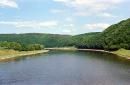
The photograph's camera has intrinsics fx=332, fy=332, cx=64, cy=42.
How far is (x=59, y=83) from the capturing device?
230 ft

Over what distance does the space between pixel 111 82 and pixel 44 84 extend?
14.2 metres

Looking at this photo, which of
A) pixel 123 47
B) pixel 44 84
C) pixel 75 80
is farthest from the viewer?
pixel 123 47

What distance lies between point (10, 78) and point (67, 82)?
1590 centimetres

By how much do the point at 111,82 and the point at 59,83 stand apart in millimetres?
11053

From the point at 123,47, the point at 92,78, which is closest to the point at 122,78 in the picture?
the point at 92,78

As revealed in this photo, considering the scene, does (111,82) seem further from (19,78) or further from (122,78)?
(19,78)

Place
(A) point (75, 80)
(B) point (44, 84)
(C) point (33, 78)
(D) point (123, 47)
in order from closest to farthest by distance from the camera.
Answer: (B) point (44, 84)
(A) point (75, 80)
(C) point (33, 78)
(D) point (123, 47)

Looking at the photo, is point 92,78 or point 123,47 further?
point 123,47

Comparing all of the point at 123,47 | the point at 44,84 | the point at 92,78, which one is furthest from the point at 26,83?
the point at 123,47

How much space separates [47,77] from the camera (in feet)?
265

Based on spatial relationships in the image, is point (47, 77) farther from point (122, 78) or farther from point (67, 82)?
point (122, 78)

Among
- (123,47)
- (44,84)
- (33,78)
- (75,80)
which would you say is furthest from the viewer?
(123,47)

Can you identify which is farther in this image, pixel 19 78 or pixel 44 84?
pixel 19 78

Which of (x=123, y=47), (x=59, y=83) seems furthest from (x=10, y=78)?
(x=123, y=47)
